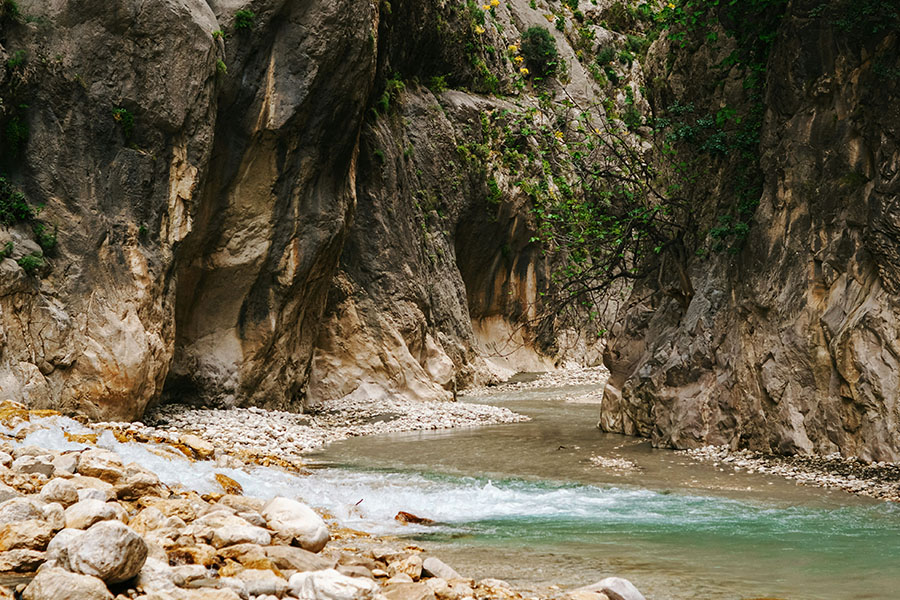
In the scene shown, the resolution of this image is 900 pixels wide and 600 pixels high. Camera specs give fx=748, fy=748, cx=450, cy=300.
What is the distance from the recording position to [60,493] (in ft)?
19.1

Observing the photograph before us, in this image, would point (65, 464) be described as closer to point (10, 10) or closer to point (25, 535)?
point (25, 535)

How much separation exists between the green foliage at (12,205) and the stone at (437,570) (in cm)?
1139

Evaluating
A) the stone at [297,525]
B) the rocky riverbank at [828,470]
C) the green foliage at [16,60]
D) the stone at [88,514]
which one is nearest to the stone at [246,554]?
the stone at [297,525]

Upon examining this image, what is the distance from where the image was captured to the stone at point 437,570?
5.43 meters

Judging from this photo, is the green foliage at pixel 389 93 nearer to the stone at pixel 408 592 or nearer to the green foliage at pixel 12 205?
the green foliage at pixel 12 205

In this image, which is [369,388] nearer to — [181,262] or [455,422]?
[455,422]

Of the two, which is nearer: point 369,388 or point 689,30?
point 689,30

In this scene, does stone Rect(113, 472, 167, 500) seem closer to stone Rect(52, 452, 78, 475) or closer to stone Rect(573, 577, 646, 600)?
stone Rect(52, 452, 78, 475)

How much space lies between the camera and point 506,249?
129 ft

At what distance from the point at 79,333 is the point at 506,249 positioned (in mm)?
27795

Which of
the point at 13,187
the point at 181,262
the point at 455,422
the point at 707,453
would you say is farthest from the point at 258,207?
the point at 707,453

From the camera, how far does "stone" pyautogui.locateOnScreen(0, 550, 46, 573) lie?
456cm

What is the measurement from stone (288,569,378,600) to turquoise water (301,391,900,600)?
4.98 ft

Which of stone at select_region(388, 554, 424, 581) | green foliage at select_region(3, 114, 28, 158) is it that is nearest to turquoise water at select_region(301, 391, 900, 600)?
stone at select_region(388, 554, 424, 581)
